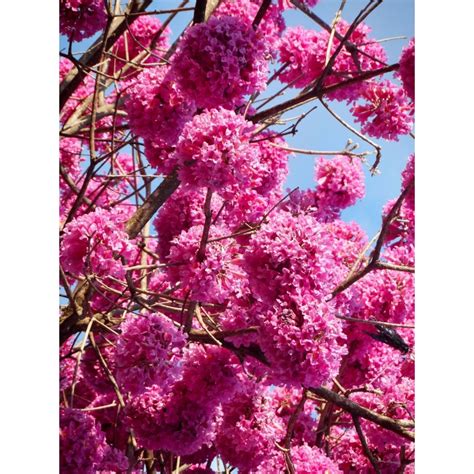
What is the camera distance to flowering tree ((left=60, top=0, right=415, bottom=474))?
4.08 ft

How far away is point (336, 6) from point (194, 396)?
3.76ft

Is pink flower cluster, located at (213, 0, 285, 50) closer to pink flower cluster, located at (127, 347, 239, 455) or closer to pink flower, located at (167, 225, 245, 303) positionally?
pink flower, located at (167, 225, 245, 303)

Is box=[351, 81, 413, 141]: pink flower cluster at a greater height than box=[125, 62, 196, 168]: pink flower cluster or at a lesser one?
greater

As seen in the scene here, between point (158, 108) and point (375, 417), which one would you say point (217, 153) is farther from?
point (375, 417)

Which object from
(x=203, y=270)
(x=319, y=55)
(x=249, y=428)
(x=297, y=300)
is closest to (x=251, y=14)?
(x=319, y=55)

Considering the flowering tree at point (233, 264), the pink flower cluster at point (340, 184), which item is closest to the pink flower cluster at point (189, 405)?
the flowering tree at point (233, 264)

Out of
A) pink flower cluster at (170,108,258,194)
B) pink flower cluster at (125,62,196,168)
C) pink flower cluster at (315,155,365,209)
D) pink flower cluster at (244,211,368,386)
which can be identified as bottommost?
pink flower cluster at (244,211,368,386)

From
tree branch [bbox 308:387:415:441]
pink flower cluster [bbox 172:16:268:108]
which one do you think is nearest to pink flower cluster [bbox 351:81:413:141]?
pink flower cluster [bbox 172:16:268:108]

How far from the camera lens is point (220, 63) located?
1.35 metres

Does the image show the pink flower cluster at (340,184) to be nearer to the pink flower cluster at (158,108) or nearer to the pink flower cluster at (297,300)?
the pink flower cluster at (158,108)
